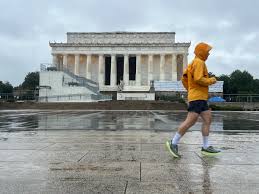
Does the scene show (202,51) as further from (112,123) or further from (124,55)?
(124,55)

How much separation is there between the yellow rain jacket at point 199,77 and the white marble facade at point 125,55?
9018 cm

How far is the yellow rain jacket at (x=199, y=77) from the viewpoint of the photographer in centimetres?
738

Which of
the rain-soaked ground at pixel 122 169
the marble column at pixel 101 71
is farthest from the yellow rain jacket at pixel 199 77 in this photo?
the marble column at pixel 101 71

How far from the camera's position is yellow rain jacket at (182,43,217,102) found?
7375 millimetres

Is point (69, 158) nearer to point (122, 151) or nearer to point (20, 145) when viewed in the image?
point (122, 151)

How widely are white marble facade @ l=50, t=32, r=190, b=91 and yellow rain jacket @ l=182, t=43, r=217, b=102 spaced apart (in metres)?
90.2

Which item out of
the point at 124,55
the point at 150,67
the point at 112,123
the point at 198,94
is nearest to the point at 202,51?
the point at 198,94

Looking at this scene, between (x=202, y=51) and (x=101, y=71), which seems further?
(x=101, y=71)

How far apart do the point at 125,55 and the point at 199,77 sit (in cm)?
9583

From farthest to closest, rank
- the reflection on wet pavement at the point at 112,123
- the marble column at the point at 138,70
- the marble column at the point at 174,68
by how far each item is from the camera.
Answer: the marble column at the point at 138,70 → the marble column at the point at 174,68 → the reflection on wet pavement at the point at 112,123

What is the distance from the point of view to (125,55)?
336ft

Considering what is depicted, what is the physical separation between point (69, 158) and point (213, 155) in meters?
2.62

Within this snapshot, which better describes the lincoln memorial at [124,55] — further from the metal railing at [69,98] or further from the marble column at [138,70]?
the metal railing at [69,98]

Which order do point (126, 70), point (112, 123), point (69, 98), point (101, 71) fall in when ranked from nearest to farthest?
point (112, 123) → point (69, 98) → point (126, 70) → point (101, 71)
